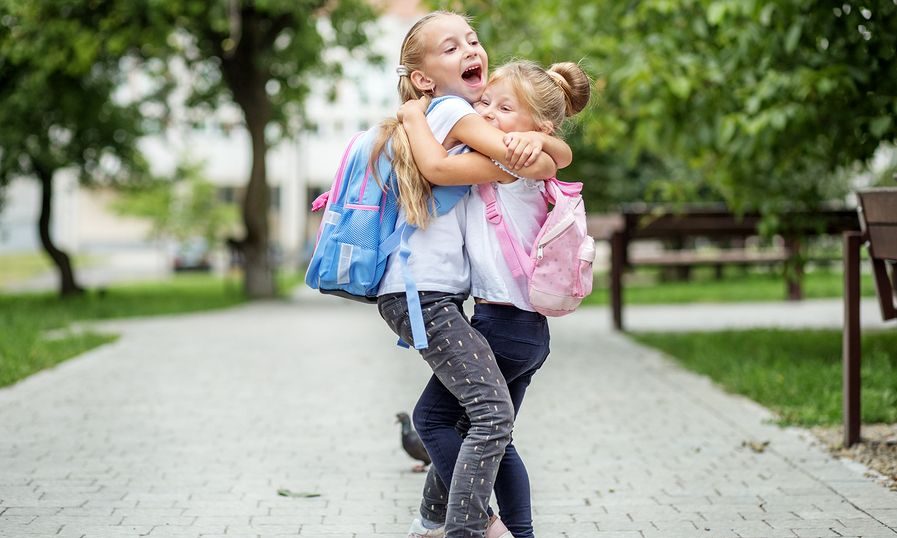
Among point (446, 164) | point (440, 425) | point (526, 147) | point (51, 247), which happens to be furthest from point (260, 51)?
point (526, 147)

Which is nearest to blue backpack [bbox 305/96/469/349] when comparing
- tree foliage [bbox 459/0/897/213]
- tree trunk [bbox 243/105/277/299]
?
tree foliage [bbox 459/0/897/213]

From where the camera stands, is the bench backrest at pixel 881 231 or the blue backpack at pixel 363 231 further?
the bench backrest at pixel 881 231

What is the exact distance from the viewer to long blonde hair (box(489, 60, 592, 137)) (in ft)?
12.1

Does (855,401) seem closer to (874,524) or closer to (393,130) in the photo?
(874,524)

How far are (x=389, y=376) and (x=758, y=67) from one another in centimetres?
359

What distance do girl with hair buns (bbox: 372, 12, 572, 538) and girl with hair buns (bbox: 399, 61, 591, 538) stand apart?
1.6 inches

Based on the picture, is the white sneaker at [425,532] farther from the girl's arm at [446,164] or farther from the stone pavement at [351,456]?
the girl's arm at [446,164]

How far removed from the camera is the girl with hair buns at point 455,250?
362cm

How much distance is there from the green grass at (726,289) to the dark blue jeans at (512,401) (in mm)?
12477

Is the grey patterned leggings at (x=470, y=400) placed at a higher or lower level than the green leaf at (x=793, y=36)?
lower

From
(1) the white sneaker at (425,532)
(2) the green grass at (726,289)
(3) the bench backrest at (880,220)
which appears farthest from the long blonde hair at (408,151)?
(2) the green grass at (726,289)

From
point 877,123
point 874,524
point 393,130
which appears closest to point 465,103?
point 393,130

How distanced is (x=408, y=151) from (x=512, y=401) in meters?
0.86

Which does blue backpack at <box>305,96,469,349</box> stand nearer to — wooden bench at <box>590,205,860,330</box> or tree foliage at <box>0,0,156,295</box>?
wooden bench at <box>590,205,860,330</box>
